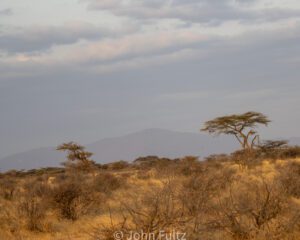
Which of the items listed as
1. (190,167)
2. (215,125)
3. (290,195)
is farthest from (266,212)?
(215,125)

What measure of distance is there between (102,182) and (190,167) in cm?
708

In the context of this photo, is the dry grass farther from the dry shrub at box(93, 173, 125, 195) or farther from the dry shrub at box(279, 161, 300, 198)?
the dry shrub at box(93, 173, 125, 195)

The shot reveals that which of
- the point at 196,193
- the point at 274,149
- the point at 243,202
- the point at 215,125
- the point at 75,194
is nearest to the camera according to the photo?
the point at 243,202

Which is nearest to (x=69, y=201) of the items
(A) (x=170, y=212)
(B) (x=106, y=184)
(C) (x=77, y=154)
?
(A) (x=170, y=212)

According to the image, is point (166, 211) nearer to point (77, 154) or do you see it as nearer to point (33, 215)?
point (33, 215)

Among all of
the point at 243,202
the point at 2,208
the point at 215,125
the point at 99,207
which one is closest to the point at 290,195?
the point at 243,202

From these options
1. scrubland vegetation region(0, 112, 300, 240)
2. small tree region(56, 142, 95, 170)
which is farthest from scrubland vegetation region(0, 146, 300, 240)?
small tree region(56, 142, 95, 170)

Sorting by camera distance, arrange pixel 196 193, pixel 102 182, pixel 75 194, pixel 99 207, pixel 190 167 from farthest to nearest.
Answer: pixel 190 167 → pixel 102 182 → pixel 99 207 → pixel 75 194 → pixel 196 193

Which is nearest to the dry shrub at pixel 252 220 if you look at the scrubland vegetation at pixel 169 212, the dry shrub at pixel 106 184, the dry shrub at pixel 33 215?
the scrubland vegetation at pixel 169 212

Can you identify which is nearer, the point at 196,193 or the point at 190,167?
the point at 196,193

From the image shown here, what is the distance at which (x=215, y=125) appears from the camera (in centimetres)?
3484

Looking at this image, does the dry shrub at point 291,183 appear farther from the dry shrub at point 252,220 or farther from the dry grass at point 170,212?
the dry shrub at point 252,220

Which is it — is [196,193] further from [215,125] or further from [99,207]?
[215,125]

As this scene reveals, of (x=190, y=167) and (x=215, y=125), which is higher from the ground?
(x=215, y=125)
